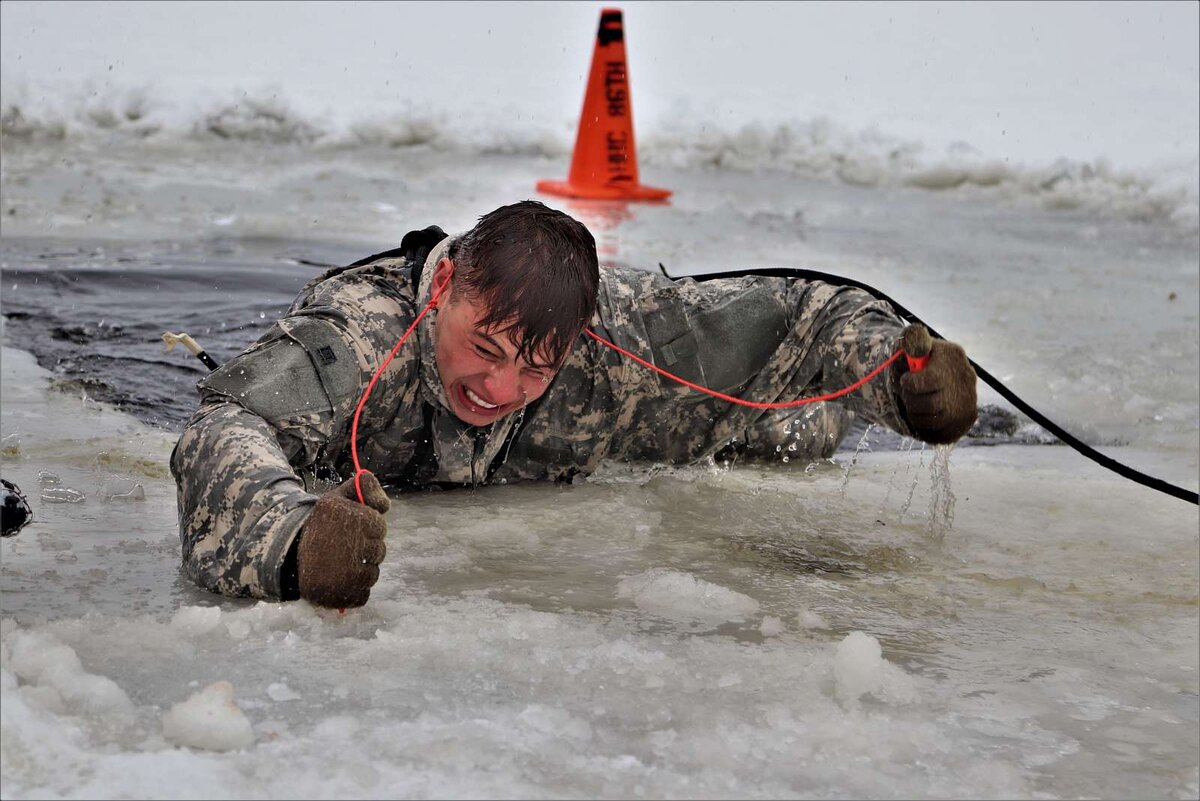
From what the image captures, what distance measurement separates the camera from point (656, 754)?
6.34ft

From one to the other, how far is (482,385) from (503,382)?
2.1 inches

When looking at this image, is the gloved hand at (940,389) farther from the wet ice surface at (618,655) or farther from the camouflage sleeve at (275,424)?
the camouflage sleeve at (275,424)

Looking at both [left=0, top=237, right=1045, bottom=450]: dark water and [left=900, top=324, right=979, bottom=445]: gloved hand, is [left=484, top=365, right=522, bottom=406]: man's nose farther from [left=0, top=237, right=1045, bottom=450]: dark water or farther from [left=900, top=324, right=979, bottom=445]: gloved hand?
[left=0, top=237, right=1045, bottom=450]: dark water

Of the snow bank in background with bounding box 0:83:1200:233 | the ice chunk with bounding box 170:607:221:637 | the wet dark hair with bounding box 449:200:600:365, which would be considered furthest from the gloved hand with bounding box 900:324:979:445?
the snow bank in background with bounding box 0:83:1200:233

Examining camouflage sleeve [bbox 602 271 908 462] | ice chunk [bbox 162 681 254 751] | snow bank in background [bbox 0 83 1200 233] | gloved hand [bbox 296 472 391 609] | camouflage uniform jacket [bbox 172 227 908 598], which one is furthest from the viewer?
snow bank in background [bbox 0 83 1200 233]

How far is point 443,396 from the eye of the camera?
2.88m

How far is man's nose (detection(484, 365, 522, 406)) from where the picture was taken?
265 centimetres

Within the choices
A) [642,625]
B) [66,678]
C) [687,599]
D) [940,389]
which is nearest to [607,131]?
[940,389]

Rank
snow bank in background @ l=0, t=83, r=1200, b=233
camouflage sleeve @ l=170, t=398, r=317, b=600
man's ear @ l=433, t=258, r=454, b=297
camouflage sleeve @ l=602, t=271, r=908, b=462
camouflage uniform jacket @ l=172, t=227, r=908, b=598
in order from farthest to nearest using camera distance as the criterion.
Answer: snow bank in background @ l=0, t=83, r=1200, b=233
camouflage sleeve @ l=602, t=271, r=908, b=462
man's ear @ l=433, t=258, r=454, b=297
camouflage uniform jacket @ l=172, t=227, r=908, b=598
camouflage sleeve @ l=170, t=398, r=317, b=600

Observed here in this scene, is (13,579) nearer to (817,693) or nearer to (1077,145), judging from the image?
(817,693)

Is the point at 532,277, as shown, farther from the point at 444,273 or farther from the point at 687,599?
the point at 687,599

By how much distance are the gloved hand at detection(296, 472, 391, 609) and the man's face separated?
0.47 meters

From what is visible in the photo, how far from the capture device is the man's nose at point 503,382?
2654 millimetres

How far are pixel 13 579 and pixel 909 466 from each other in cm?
244
